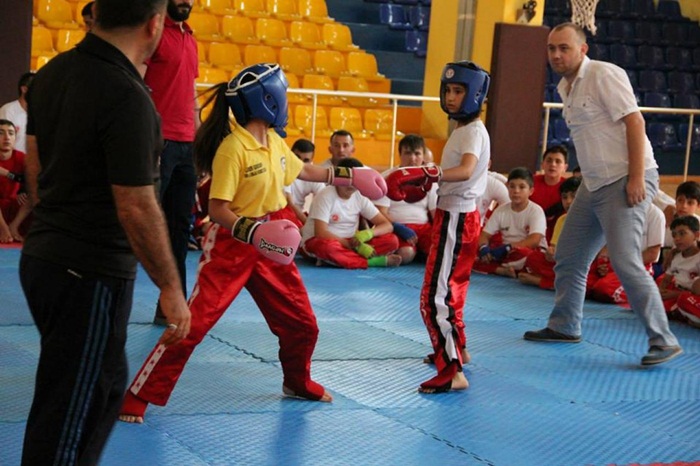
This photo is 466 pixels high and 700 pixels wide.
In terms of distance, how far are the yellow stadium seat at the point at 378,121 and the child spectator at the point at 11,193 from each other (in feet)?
17.2

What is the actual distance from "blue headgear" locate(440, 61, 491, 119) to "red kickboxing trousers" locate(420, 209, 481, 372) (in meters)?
0.53

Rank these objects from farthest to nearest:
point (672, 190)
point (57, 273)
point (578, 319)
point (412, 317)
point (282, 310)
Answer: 1. point (672, 190)
2. point (412, 317)
3. point (578, 319)
4. point (282, 310)
5. point (57, 273)

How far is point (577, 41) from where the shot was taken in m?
6.05

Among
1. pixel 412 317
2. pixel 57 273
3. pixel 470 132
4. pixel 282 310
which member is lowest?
pixel 412 317

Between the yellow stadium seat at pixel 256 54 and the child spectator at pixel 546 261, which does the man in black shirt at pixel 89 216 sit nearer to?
the child spectator at pixel 546 261

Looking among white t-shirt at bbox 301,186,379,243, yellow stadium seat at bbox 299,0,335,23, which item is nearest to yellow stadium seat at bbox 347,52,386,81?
yellow stadium seat at bbox 299,0,335,23

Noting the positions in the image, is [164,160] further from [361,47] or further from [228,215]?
[361,47]

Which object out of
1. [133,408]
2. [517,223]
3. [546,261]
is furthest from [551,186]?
[133,408]

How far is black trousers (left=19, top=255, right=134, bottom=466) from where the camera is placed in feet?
9.48

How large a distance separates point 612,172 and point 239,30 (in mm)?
9363

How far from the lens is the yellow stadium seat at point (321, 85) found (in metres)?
13.6

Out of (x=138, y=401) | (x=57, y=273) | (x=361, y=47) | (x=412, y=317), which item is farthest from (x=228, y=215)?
(x=361, y=47)

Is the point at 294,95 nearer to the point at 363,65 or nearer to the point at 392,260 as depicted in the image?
the point at 363,65

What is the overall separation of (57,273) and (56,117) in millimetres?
435
